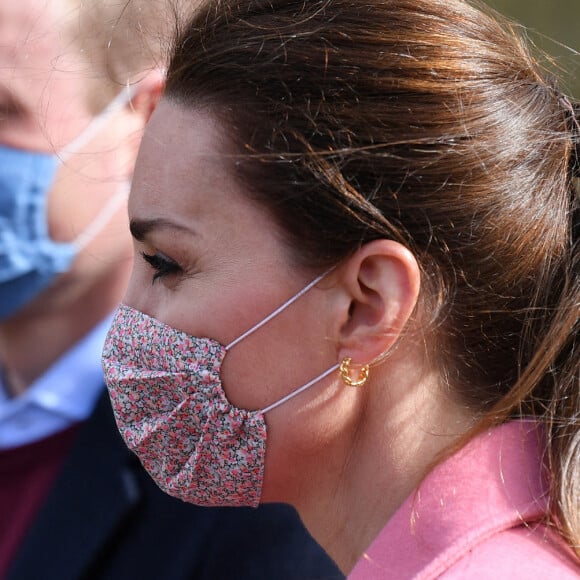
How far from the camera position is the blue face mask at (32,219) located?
103 inches

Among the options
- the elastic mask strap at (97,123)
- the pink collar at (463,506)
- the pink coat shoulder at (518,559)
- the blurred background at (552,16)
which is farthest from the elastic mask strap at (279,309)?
the blurred background at (552,16)

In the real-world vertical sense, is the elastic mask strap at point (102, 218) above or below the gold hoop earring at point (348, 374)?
below

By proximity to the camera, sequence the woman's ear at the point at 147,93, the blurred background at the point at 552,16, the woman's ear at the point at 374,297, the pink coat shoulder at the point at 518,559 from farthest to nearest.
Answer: the blurred background at the point at 552,16 < the woman's ear at the point at 147,93 < the woman's ear at the point at 374,297 < the pink coat shoulder at the point at 518,559

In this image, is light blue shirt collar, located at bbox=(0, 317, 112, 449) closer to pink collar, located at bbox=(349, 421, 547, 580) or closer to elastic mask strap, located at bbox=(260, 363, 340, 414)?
elastic mask strap, located at bbox=(260, 363, 340, 414)

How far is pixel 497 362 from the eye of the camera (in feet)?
6.11

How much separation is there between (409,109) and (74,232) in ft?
4.13

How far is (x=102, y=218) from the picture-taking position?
267cm

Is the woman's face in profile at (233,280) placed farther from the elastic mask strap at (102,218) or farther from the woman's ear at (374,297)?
the elastic mask strap at (102,218)

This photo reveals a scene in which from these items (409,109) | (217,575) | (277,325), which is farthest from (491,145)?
(217,575)

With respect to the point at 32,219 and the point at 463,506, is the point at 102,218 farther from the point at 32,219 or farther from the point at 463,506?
the point at 463,506

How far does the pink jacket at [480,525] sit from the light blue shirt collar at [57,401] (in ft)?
3.64

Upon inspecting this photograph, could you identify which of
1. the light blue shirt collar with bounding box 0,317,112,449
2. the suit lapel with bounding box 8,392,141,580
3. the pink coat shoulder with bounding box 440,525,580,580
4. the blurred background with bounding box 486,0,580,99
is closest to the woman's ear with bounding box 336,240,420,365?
the pink coat shoulder with bounding box 440,525,580,580

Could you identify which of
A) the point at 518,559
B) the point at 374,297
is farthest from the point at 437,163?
the point at 518,559

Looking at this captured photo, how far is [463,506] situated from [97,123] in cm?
153
